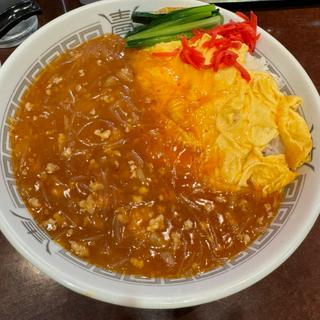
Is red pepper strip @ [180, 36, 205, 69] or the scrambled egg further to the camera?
red pepper strip @ [180, 36, 205, 69]

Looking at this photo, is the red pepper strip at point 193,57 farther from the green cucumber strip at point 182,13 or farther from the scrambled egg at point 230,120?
the green cucumber strip at point 182,13

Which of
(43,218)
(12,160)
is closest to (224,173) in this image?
(43,218)

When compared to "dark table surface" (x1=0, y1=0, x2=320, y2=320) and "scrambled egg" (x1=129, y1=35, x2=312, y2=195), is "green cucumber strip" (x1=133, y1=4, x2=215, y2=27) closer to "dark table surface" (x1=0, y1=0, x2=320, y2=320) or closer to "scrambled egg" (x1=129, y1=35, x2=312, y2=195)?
"scrambled egg" (x1=129, y1=35, x2=312, y2=195)

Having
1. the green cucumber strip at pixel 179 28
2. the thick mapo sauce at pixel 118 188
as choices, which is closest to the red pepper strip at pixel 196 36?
the green cucumber strip at pixel 179 28

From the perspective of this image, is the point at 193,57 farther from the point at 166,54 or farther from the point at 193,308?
the point at 193,308

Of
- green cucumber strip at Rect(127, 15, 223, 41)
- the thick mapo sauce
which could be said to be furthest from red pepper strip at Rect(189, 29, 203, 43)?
the thick mapo sauce
